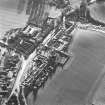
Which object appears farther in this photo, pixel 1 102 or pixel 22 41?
pixel 22 41

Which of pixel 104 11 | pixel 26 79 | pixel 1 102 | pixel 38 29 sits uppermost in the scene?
pixel 104 11

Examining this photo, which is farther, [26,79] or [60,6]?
[60,6]

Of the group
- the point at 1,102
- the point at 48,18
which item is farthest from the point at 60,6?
the point at 1,102

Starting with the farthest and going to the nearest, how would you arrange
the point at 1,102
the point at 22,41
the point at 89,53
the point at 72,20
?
the point at 72,20 → the point at 22,41 → the point at 89,53 → the point at 1,102

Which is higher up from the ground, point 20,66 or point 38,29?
point 38,29

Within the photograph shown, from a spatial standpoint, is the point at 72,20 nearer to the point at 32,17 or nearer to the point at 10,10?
the point at 32,17

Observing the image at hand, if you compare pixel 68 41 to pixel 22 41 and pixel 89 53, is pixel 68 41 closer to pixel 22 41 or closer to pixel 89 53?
pixel 89 53

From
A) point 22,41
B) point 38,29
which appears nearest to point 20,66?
point 22,41

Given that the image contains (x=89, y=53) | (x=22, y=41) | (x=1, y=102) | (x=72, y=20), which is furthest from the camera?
(x=72, y=20)

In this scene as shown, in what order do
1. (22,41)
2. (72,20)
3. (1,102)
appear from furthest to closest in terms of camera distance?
1. (72,20)
2. (22,41)
3. (1,102)
